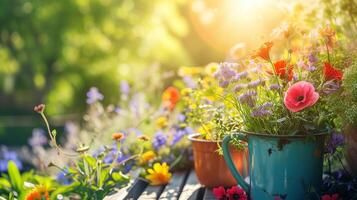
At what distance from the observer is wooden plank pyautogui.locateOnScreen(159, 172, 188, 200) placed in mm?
2127

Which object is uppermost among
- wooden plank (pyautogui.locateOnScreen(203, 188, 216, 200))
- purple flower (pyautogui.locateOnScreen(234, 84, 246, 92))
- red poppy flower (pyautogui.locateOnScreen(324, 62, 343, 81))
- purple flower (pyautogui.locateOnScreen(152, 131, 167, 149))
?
red poppy flower (pyautogui.locateOnScreen(324, 62, 343, 81))

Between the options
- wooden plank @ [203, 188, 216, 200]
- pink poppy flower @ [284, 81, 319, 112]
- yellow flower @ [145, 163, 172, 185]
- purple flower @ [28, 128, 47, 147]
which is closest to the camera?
pink poppy flower @ [284, 81, 319, 112]

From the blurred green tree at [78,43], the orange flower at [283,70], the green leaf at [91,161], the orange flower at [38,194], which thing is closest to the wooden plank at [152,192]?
the green leaf at [91,161]

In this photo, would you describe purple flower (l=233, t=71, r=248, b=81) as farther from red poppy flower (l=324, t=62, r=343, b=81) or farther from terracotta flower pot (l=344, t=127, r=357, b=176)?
terracotta flower pot (l=344, t=127, r=357, b=176)

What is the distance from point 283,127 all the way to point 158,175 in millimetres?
730

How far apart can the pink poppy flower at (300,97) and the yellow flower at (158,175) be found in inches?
33.2

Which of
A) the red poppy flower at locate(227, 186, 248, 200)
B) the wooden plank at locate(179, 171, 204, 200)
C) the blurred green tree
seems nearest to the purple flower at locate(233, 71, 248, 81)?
the red poppy flower at locate(227, 186, 248, 200)

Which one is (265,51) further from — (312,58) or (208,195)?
(208,195)

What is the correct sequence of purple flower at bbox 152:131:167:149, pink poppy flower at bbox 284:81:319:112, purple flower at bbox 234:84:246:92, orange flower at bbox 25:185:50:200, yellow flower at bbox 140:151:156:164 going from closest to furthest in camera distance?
1. pink poppy flower at bbox 284:81:319:112
2. purple flower at bbox 234:84:246:92
3. orange flower at bbox 25:185:50:200
4. yellow flower at bbox 140:151:156:164
5. purple flower at bbox 152:131:167:149

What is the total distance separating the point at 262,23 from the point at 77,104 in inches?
488

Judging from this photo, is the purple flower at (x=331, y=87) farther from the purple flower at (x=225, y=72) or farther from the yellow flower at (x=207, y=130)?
the yellow flower at (x=207, y=130)

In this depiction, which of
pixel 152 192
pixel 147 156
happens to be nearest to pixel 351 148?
pixel 152 192

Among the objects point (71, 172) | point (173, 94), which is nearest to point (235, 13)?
point (173, 94)

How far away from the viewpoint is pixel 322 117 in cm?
166
